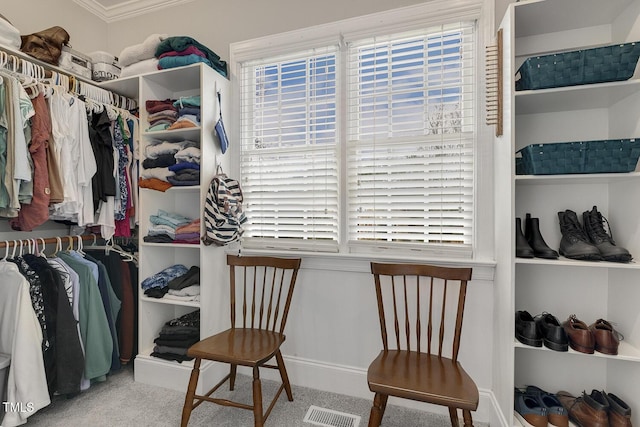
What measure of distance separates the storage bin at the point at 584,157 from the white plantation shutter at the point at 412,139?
424 millimetres

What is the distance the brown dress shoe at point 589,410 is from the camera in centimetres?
138

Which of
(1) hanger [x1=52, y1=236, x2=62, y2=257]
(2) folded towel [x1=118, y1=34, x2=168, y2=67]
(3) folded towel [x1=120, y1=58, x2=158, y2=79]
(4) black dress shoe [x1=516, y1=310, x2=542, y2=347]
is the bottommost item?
(4) black dress shoe [x1=516, y1=310, x2=542, y2=347]

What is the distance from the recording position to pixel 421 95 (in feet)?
6.32

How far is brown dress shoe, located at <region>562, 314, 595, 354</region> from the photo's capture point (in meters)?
1.38

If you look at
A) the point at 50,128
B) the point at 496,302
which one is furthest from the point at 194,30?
the point at 496,302

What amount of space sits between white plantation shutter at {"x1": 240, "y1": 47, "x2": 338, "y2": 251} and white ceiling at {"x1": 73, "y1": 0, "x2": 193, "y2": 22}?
1.04 meters

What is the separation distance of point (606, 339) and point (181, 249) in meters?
2.56

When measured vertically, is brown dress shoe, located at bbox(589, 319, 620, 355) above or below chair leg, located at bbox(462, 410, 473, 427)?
above

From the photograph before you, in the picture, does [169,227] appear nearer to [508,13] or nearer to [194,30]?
[194,30]

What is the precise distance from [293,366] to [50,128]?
6.77 feet

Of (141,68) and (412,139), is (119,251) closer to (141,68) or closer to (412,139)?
(141,68)

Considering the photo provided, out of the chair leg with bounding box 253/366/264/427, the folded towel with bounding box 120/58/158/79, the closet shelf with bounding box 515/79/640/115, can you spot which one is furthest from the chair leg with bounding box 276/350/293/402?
the folded towel with bounding box 120/58/158/79

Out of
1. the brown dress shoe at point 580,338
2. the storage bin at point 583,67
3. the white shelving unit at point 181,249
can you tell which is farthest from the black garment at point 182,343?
the storage bin at point 583,67

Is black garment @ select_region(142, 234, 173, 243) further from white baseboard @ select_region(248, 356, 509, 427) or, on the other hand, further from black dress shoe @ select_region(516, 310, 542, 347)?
black dress shoe @ select_region(516, 310, 542, 347)
